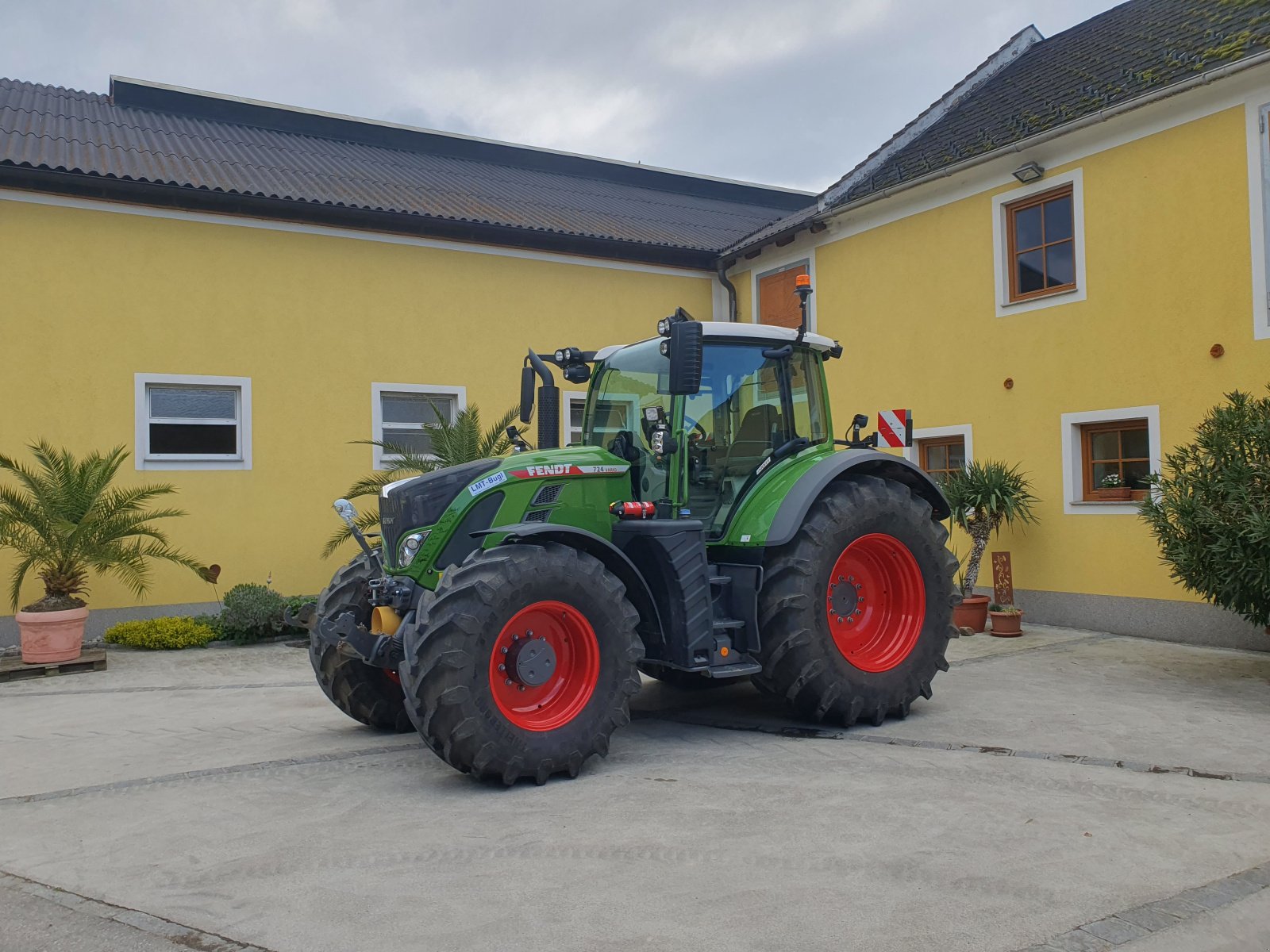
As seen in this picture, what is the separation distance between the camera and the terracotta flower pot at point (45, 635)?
8.69 metres

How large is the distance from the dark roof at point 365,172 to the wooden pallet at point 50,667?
4603 millimetres

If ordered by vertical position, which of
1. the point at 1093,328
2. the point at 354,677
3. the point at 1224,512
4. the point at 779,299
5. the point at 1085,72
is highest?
the point at 1085,72

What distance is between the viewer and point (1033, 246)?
10273 millimetres

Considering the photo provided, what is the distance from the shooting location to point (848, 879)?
3.44 meters

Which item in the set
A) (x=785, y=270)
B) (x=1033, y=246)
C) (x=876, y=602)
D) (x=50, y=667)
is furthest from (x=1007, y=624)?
(x=50, y=667)

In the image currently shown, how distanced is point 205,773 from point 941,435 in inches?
327

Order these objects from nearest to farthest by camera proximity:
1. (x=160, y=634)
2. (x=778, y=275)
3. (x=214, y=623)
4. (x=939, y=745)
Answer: (x=939, y=745) → (x=160, y=634) → (x=214, y=623) → (x=778, y=275)

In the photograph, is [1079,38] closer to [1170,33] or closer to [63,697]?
[1170,33]

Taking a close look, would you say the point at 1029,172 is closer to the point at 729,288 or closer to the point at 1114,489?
the point at 1114,489

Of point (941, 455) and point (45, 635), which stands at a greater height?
point (941, 455)

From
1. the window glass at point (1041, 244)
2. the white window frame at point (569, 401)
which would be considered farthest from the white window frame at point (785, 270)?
the white window frame at point (569, 401)

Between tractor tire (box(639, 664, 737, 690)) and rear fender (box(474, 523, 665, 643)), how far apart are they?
92 cm

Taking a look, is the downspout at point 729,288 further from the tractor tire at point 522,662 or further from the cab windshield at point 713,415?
the tractor tire at point 522,662

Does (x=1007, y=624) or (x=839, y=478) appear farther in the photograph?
(x=1007, y=624)
